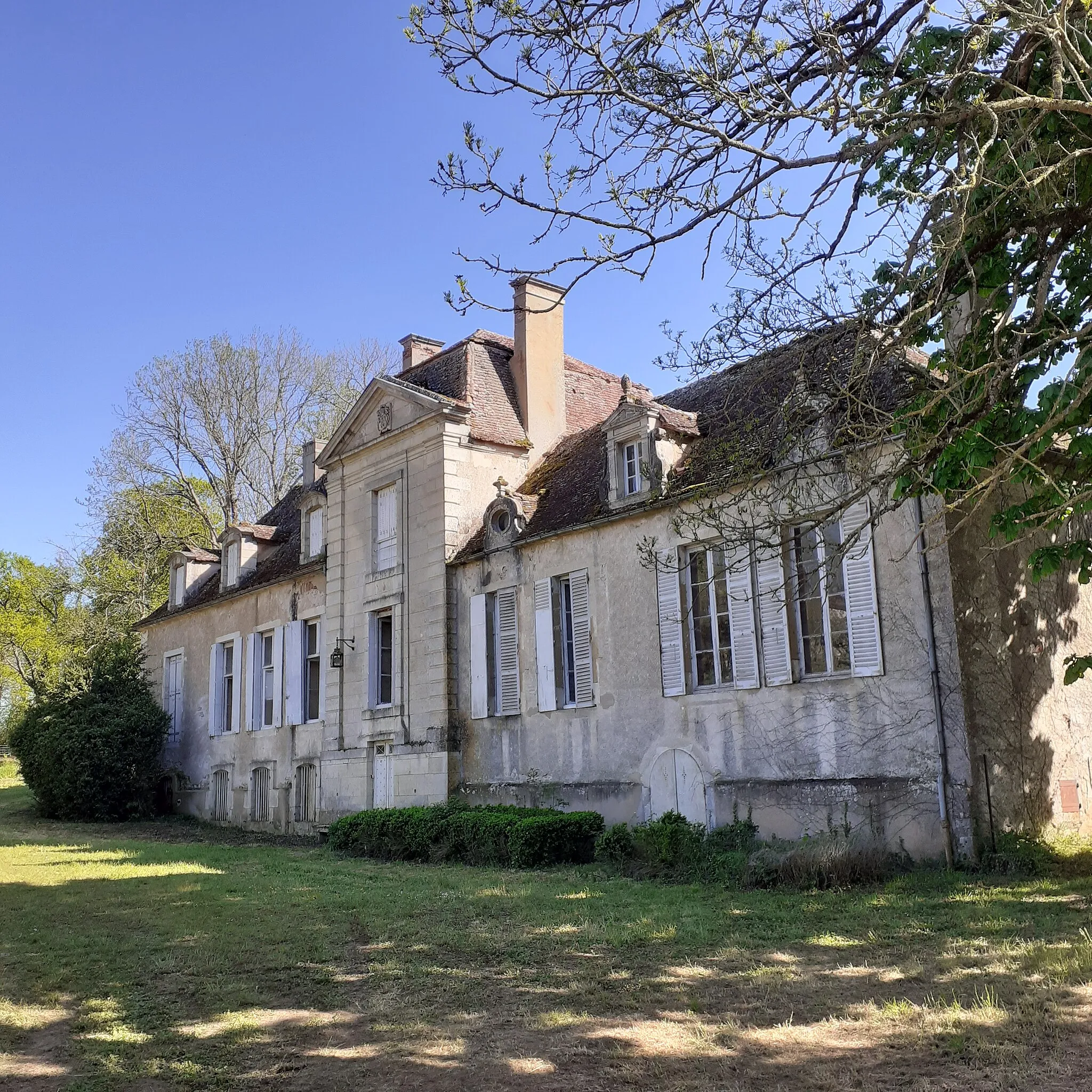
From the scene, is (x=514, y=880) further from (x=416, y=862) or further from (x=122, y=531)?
(x=122, y=531)

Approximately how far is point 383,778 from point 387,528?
4449mm

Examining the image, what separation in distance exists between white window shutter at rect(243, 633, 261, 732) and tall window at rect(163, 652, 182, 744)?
3.43m

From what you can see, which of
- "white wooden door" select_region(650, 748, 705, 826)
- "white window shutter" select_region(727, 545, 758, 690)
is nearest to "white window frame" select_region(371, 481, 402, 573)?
"white wooden door" select_region(650, 748, 705, 826)

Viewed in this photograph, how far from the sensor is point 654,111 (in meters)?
6.48

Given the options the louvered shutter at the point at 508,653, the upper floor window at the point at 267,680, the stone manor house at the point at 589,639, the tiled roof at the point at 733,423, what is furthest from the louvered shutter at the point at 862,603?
the upper floor window at the point at 267,680

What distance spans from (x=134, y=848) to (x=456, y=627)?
244 inches

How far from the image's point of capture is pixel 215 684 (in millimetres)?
23906

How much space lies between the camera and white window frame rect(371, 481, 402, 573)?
18969mm

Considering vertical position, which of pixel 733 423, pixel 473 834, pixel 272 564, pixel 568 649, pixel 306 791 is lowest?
pixel 473 834

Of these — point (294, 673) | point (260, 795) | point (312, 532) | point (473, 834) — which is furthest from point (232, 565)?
point (473, 834)

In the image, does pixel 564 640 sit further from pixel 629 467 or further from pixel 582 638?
pixel 629 467

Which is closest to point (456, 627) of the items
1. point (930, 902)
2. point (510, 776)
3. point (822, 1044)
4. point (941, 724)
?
point (510, 776)

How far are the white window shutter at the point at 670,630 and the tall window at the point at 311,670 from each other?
8858 mm

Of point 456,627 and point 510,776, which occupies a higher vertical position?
point 456,627
